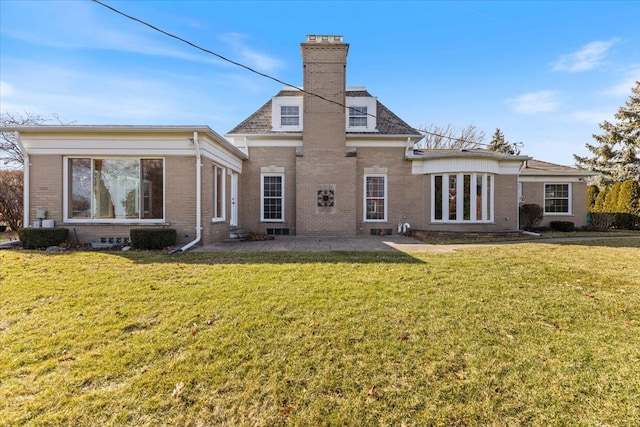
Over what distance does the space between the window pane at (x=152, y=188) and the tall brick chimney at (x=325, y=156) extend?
18.8ft

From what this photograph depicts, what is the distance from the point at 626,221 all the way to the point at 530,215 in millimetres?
8351

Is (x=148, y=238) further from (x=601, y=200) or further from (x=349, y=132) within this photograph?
(x=601, y=200)

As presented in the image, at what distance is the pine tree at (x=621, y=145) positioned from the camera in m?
24.9

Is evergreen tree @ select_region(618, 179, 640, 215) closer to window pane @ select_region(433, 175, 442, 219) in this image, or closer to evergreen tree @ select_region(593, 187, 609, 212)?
evergreen tree @ select_region(593, 187, 609, 212)

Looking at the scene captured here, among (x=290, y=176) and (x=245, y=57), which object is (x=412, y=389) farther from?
(x=290, y=176)

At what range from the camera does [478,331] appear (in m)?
3.75

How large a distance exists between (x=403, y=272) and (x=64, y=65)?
531 inches

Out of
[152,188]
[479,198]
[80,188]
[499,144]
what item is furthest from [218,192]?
[499,144]

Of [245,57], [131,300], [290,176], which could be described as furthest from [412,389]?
[290,176]

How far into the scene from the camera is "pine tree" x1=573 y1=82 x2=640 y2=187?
2494 cm

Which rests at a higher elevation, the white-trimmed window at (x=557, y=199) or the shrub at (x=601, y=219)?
the white-trimmed window at (x=557, y=199)

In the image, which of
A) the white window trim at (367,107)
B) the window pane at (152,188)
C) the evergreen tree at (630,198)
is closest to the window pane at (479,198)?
the white window trim at (367,107)

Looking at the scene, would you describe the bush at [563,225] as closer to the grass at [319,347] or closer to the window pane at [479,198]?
the window pane at [479,198]

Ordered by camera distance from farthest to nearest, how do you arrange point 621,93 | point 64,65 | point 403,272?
1. point 621,93
2. point 64,65
3. point 403,272
